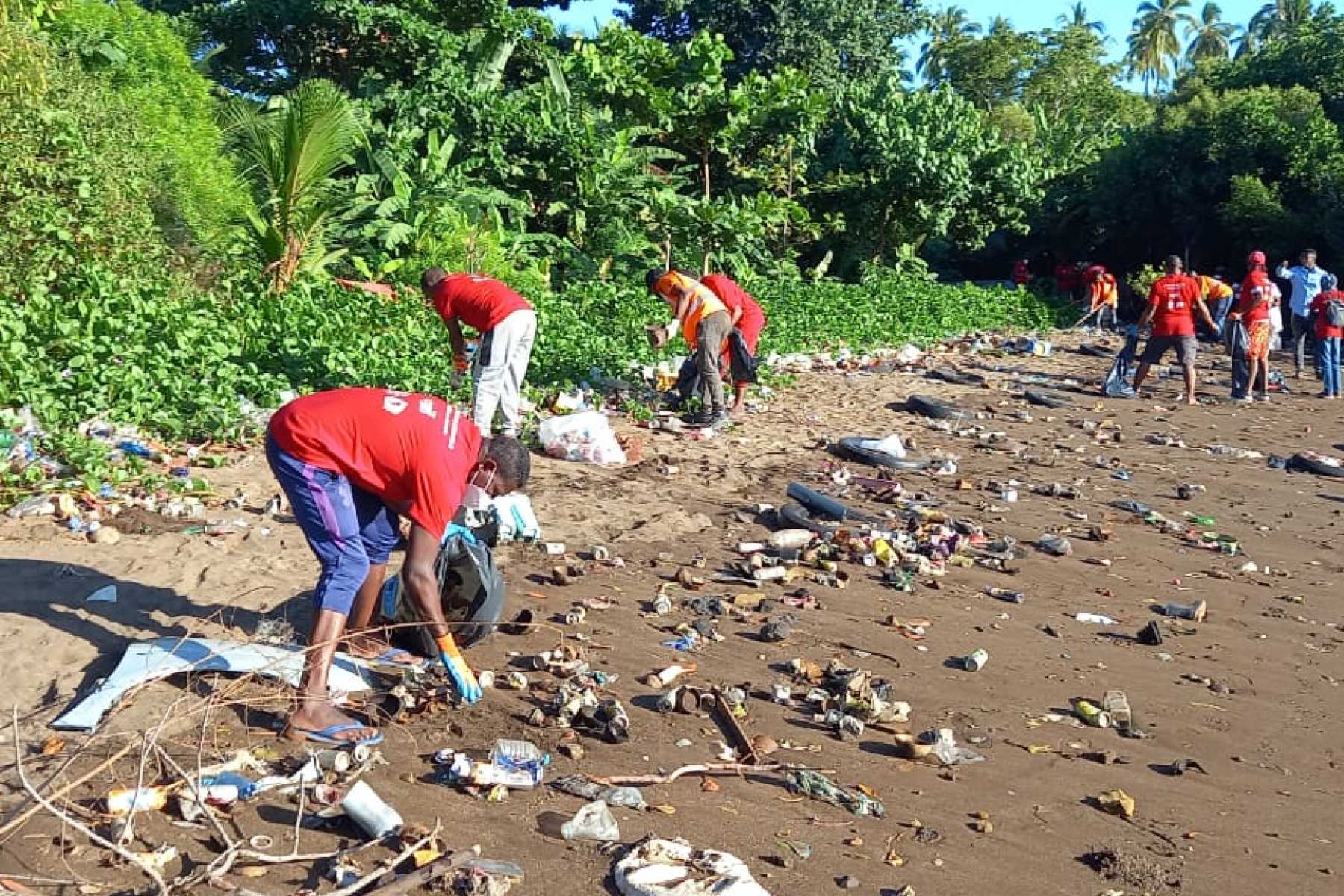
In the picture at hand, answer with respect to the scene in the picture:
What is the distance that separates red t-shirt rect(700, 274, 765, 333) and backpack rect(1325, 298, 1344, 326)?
698 cm

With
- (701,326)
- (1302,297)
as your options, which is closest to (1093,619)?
(701,326)

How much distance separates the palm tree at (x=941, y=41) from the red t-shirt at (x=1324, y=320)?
24017mm

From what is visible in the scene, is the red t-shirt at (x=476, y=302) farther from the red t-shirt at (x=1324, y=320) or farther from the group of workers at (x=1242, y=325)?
the red t-shirt at (x=1324, y=320)

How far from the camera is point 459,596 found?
486 cm

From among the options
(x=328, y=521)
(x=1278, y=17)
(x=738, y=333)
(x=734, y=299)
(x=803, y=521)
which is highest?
(x=1278, y=17)

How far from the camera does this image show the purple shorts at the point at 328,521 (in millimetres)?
4105

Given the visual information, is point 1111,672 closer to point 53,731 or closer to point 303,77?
point 53,731

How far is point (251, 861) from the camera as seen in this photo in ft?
11.1

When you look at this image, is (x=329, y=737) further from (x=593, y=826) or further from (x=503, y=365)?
(x=503, y=365)

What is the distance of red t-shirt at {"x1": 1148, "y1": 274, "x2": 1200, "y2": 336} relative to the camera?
1227 cm

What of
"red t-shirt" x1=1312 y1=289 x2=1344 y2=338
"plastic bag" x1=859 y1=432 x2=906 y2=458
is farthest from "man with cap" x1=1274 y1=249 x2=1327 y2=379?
"plastic bag" x1=859 y1=432 x2=906 y2=458

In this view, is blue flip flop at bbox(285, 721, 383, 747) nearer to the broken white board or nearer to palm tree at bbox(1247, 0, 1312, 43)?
the broken white board

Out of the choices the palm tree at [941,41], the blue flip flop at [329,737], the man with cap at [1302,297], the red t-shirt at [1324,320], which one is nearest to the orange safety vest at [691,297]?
the blue flip flop at [329,737]

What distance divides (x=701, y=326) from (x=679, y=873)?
6.61 m
